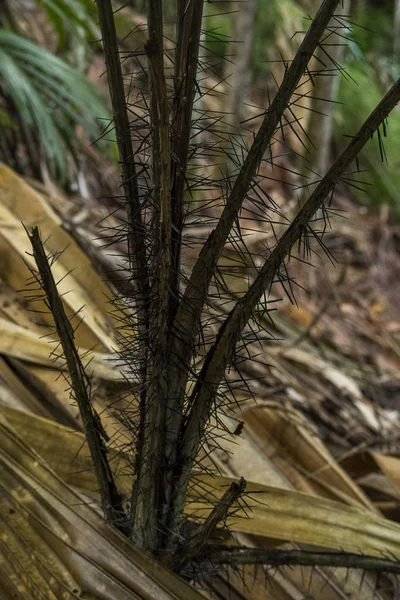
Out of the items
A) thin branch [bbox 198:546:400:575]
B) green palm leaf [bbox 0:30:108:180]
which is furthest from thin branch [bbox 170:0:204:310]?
green palm leaf [bbox 0:30:108:180]

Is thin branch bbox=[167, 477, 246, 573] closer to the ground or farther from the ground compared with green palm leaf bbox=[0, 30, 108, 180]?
closer to the ground

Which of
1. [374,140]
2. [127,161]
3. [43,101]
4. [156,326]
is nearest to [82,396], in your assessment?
[156,326]

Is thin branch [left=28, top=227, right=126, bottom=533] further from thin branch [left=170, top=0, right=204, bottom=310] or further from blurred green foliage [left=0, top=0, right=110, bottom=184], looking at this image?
blurred green foliage [left=0, top=0, right=110, bottom=184]


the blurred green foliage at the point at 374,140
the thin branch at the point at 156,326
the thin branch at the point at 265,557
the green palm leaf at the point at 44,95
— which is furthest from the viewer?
the blurred green foliage at the point at 374,140

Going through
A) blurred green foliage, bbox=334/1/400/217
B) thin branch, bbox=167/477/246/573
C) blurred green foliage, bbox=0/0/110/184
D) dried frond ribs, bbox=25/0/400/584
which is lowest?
thin branch, bbox=167/477/246/573

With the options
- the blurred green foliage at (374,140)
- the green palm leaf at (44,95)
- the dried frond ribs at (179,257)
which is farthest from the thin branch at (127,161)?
the blurred green foliage at (374,140)

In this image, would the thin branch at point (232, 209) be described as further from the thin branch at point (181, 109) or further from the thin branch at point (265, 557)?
the thin branch at point (265, 557)
